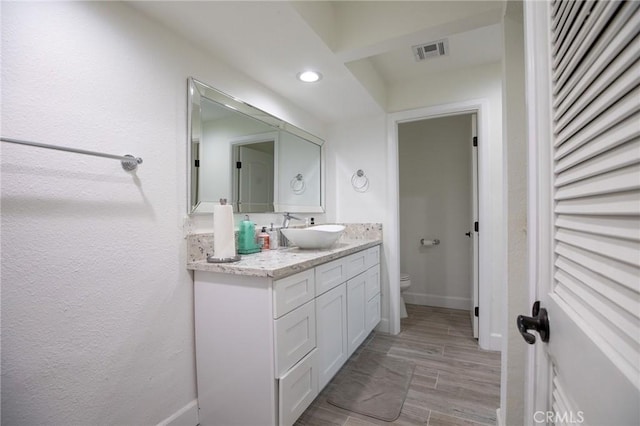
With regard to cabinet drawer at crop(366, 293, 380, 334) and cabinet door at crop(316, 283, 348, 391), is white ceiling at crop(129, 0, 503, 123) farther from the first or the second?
cabinet drawer at crop(366, 293, 380, 334)

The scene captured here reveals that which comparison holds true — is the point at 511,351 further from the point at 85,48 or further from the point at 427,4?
the point at 85,48

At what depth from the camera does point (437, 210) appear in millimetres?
3461

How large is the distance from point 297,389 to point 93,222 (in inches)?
46.0

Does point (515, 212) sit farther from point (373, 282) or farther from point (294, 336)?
point (373, 282)

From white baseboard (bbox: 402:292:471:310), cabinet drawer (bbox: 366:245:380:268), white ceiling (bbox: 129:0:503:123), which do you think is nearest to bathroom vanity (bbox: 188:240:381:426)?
cabinet drawer (bbox: 366:245:380:268)

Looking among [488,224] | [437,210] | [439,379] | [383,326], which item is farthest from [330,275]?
[437,210]

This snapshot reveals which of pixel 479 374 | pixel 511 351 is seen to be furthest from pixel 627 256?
pixel 479 374

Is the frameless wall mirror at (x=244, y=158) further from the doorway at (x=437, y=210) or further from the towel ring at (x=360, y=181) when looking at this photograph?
the doorway at (x=437, y=210)

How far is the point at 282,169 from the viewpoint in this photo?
231cm

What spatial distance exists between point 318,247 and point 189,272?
814 millimetres

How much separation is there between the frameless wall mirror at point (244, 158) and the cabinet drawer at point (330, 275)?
0.66 meters

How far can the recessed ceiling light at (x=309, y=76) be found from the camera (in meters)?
1.87

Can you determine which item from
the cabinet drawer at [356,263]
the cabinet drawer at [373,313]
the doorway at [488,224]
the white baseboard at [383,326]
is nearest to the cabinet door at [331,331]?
the cabinet drawer at [356,263]

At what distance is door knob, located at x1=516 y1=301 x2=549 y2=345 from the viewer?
628 mm
